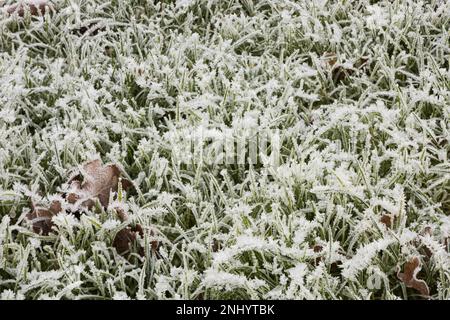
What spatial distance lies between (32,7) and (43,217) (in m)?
1.49

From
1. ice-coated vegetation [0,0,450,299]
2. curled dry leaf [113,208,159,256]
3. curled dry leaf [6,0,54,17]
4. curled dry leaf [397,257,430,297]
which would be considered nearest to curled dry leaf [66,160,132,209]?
ice-coated vegetation [0,0,450,299]

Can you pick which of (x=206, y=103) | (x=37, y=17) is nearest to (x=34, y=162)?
(x=206, y=103)

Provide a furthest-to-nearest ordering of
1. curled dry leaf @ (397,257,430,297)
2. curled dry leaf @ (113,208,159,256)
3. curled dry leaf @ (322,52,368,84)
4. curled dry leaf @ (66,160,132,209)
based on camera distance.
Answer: curled dry leaf @ (322,52,368,84), curled dry leaf @ (66,160,132,209), curled dry leaf @ (113,208,159,256), curled dry leaf @ (397,257,430,297)

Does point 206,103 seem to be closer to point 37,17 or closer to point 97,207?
point 97,207

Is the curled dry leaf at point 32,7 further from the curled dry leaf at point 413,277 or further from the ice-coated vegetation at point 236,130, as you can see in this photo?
the curled dry leaf at point 413,277

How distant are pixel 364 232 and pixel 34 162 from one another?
3.92 ft

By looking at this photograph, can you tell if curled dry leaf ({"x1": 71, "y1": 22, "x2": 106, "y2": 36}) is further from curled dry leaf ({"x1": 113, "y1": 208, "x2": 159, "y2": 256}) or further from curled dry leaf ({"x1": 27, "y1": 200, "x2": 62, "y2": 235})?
curled dry leaf ({"x1": 113, "y1": 208, "x2": 159, "y2": 256})

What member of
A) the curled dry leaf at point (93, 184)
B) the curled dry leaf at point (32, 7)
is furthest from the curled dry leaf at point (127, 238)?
the curled dry leaf at point (32, 7)

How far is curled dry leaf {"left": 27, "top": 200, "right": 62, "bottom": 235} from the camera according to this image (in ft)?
6.53

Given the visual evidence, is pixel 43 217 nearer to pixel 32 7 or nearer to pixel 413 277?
pixel 413 277

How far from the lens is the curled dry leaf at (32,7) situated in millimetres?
3031

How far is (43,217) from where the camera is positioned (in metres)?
2.00

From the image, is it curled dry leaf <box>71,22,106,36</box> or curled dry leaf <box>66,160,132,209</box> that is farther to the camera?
curled dry leaf <box>71,22,106,36</box>

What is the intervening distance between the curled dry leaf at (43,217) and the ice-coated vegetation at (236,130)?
0.03 metres
